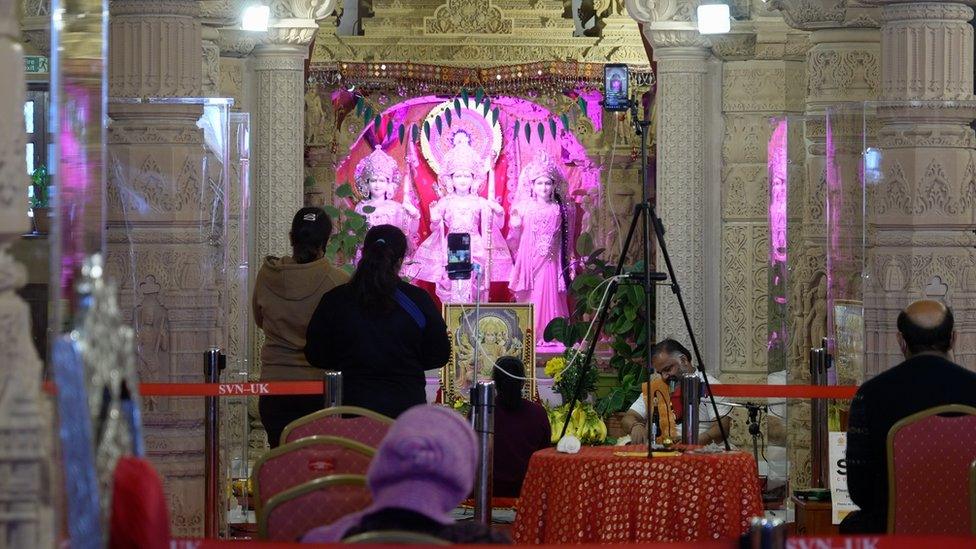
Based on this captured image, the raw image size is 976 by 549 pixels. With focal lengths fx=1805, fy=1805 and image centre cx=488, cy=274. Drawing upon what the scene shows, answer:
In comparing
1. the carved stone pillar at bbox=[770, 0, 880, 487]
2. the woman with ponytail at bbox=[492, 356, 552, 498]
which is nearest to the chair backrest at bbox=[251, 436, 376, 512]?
the woman with ponytail at bbox=[492, 356, 552, 498]

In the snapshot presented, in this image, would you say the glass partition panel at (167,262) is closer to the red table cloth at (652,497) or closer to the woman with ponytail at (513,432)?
the woman with ponytail at (513,432)

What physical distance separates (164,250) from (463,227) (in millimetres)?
6693

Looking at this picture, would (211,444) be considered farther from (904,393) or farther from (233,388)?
(904,393)

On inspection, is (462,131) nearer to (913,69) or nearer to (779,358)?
(779,358)

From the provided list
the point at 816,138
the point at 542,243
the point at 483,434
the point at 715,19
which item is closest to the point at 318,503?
the point at 483,434

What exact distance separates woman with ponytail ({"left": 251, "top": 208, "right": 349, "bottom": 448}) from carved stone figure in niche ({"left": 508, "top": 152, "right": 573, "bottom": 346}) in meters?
6.85

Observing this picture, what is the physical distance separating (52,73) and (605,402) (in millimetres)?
8490

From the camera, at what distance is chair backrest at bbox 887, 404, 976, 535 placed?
5.32 meters

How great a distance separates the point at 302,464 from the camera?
15.8 feet

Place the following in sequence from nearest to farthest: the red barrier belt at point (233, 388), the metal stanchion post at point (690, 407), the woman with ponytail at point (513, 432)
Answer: the metal stanchion post at point (690, 407), the red barrier belt at point (233, 388), the woman with ponytail at point (513, 432)

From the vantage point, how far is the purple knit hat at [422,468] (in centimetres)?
361

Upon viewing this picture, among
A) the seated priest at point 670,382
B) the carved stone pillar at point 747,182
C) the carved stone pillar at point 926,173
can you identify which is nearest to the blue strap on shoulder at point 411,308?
the seated priest at point 670,382

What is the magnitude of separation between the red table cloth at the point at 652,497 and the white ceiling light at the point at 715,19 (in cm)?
536

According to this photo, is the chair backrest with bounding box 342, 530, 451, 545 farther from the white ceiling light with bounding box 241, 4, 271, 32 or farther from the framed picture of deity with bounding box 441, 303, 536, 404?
the framed picture of deity with bounding box 441, 303, 536, 404
